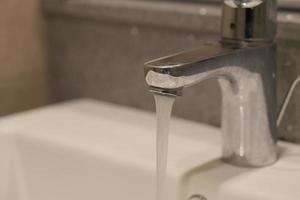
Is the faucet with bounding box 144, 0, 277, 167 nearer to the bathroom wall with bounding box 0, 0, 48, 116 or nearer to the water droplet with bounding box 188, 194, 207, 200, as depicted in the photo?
the water droplet with bounding box 188, 194, 207, 200

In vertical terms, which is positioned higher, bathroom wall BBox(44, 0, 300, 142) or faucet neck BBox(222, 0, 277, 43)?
faucet neck BBox(222, 0, 277, 43)

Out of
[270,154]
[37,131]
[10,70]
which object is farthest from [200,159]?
[10,70]

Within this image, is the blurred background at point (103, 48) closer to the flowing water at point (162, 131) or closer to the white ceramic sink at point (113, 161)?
the white ceramic sink at point (113, 161)

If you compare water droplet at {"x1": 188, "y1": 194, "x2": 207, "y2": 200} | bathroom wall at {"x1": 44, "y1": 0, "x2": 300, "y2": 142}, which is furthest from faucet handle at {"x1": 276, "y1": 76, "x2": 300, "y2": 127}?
water droplet at {"x1": 188, "y1": 194, "x2": 207, "y2": 200}

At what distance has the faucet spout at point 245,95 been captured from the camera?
51 centimetres

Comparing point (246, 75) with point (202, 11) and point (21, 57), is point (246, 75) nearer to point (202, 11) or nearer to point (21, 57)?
point (202, 11)

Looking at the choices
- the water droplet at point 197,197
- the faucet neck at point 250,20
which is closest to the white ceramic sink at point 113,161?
the water droplet at point 197,197

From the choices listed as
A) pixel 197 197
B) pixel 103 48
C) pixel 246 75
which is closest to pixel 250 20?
pixel 246 75

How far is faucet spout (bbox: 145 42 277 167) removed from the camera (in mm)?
506

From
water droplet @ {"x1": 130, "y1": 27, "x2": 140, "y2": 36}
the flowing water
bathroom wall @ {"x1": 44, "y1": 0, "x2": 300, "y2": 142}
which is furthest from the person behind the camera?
water droplet @ {"x1": 130, "y1": 27, "x2": 140, "y2": 36}

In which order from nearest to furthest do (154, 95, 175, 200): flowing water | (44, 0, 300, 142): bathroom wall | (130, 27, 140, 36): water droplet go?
(154, 95, 175, 200): flowing water < (44, 0, 300, 142): bathroom wall < (130, 27, 140, 36): water droplet

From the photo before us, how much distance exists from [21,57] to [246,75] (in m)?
0.36

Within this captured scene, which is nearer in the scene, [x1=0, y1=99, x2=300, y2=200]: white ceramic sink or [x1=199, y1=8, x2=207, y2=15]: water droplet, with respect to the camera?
[x1=0, y1=99, x2=300, y2=200]: white ceramic sink

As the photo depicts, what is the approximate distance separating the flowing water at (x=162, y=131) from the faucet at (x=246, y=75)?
33 millimetres
